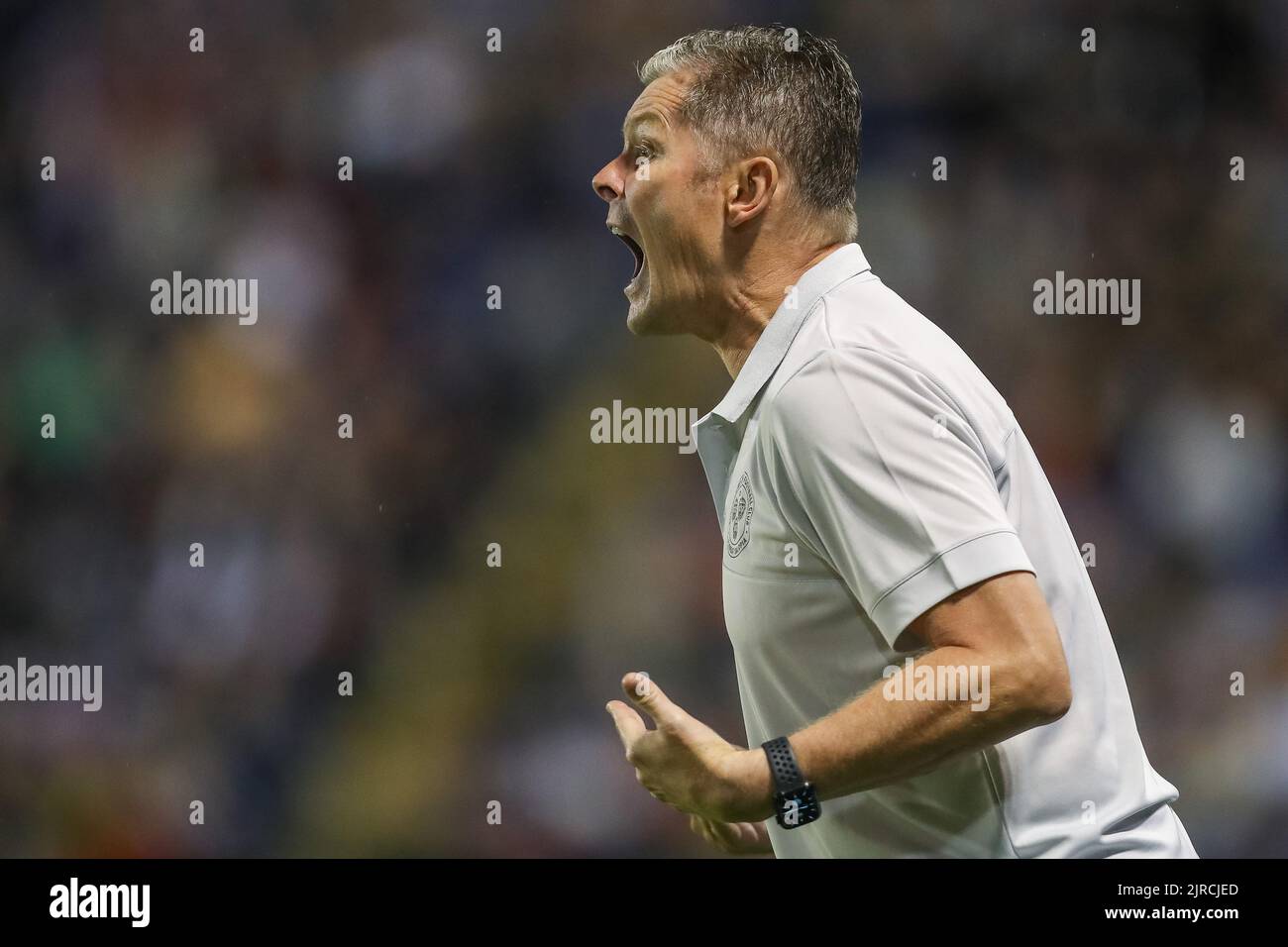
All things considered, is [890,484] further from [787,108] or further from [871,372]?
[787,108]

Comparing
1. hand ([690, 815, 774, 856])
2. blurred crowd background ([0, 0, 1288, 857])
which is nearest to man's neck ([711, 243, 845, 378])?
hand ([690, 815, 774, 856])

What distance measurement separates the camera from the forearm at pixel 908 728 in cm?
116

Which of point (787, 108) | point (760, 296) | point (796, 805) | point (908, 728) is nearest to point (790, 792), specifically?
point (796, 805)

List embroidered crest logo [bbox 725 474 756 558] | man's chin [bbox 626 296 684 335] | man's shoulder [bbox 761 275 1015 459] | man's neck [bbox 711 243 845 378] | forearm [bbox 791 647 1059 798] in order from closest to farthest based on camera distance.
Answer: forearm [bbox 791 647 1059 798] → man's shoulder [bbox 761 275 1015 459] → embroidered crest logo [bbox 725 474 756 558] → man's neck [bbox 711 243 845 378] → man's chin [bbox 626 296 684 335]

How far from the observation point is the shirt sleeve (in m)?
1.18

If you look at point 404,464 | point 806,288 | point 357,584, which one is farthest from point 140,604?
point 806,288

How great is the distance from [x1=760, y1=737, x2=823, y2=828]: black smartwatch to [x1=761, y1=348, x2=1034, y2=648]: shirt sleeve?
0.16 metres

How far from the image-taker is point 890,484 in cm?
121

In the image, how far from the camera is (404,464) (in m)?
2.89

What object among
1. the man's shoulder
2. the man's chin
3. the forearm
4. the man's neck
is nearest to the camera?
the forearm

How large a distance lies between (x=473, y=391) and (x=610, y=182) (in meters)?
1.25

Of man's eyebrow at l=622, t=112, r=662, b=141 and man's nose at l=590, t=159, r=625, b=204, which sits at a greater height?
man's eyebrow at l=622, t=112, r=662, b=141

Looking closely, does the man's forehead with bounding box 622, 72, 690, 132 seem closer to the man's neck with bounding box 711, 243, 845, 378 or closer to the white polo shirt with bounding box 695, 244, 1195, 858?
the man's neck with bounding box 711, 243, 845, 378
